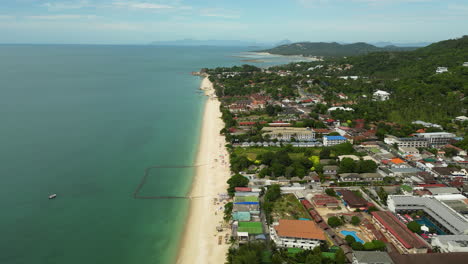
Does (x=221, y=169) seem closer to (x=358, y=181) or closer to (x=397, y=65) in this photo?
(x=358, y=181)

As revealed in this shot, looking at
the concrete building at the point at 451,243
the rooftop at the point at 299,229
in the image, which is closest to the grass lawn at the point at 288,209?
the rooftop at the point at 299,229

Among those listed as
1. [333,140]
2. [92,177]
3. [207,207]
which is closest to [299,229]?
[207,207]

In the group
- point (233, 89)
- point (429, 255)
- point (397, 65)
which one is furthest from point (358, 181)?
point (397, 65)

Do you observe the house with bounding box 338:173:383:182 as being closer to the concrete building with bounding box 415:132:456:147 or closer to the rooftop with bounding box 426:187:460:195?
the rooftop with bounding box 426:187:460:195

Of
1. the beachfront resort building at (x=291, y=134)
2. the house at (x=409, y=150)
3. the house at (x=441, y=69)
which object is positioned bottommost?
the house at (x=409, y=150)

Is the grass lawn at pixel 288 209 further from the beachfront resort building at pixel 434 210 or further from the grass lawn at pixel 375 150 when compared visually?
the grass lawn at pixel 375 150

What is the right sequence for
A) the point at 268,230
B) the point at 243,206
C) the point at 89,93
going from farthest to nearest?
the point at 89,93 → the point at 243,206 → the point at 268,230

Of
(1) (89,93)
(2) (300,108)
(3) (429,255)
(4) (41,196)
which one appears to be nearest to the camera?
(3) (429,255)
